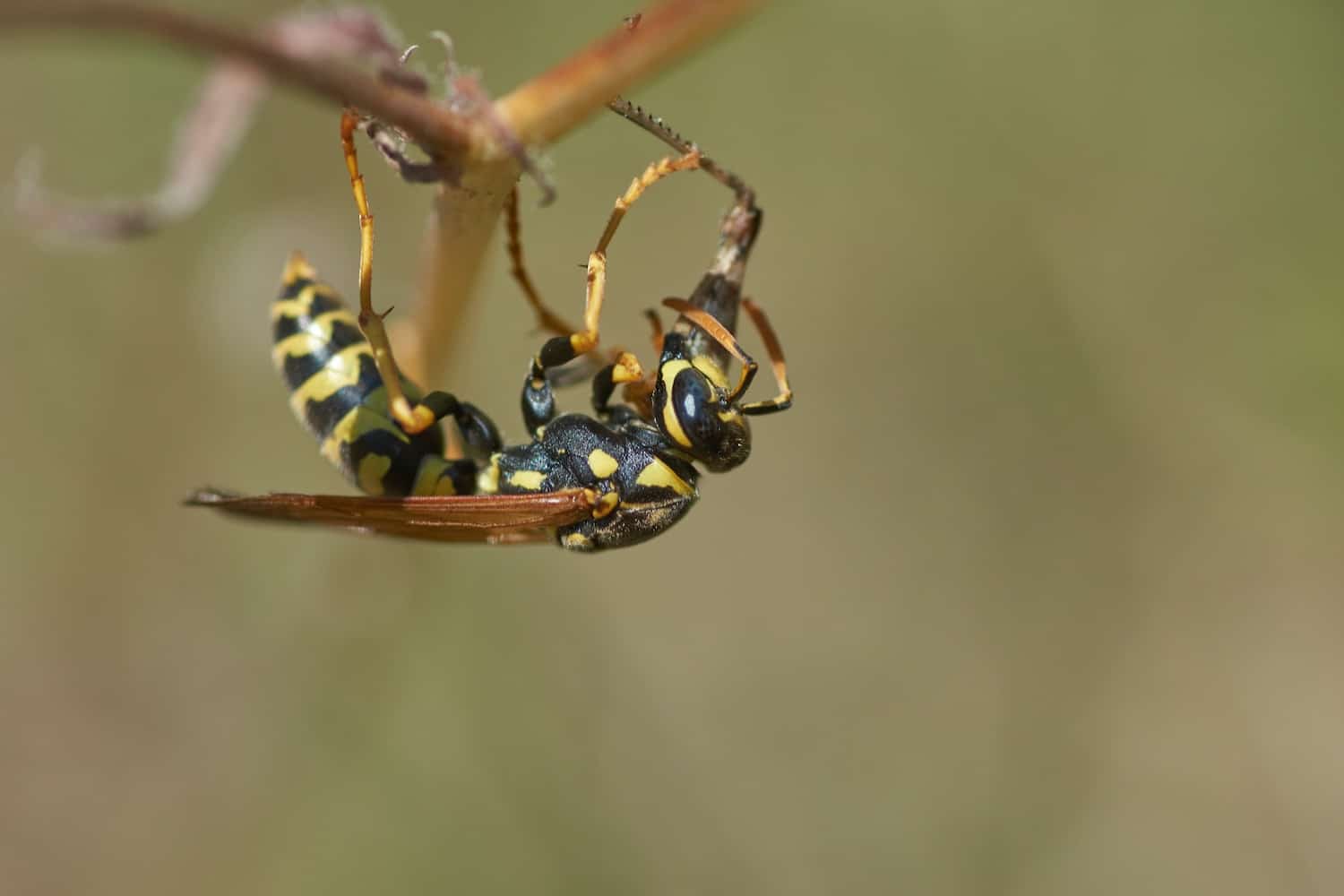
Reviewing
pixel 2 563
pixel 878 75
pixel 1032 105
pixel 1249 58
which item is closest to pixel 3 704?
pixel 2 563

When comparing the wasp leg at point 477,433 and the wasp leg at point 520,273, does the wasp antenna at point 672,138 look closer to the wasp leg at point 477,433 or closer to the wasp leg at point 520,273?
the wasp leg at point 520,273

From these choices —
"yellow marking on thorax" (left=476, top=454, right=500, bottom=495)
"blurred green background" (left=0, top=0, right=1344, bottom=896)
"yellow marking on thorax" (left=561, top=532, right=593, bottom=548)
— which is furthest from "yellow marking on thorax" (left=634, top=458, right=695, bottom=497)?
"blurred green background" (left=0, top=0, right=1344, bottom=896)

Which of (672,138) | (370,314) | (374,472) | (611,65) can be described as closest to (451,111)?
(611,65)

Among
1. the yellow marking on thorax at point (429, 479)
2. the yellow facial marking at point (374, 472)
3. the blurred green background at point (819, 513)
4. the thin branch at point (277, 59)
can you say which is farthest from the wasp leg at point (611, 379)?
the thin branch at point (277, 59)

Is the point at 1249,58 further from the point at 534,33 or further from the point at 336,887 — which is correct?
the point at 336,887

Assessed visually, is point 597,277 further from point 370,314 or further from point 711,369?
point 370,314

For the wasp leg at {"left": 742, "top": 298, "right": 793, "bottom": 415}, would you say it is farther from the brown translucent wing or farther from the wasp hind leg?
the wasp hind leg
